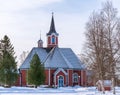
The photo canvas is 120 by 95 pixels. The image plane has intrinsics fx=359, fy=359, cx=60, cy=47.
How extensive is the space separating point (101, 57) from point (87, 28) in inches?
184

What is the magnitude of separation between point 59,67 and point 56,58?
2.31 metres

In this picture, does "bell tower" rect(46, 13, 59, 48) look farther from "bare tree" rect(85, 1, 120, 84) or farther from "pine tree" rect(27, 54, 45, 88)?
"bare tree" rect(85, 1, 120, 84)

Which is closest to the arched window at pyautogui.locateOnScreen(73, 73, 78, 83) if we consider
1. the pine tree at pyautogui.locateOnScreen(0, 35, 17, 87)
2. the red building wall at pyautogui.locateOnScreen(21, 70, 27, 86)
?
the red building wall at pyautogui.locateOnScreen(21, 70, 27, 86)

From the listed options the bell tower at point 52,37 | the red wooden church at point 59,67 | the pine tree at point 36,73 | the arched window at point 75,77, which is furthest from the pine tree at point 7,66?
the bell tower at point 52,37

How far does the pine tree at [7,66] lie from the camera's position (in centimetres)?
6159

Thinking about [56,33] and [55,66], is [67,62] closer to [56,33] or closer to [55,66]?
[55,66]

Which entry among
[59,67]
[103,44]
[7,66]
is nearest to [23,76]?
[59,67]

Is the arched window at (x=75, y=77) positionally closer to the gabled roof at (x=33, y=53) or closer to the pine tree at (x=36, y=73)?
the gabled roof at (x=33, y=53)

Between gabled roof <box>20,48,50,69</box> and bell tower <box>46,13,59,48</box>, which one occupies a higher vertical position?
bell tower <box>46,13,59,48</box>

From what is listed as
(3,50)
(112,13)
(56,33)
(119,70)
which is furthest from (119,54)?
(56,33)

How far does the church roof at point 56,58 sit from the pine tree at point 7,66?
1335 cm

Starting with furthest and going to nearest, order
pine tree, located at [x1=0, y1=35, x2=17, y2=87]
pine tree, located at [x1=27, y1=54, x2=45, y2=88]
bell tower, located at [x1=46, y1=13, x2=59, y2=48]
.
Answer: bell tower, located at [x1=46, y1=13, x2=59, y2=48] < pine tree, located at [x1=27, y1=54, x2=45, y2=88] < pine tree, located at [x1=0, y1=35, x2=17, y2=87]

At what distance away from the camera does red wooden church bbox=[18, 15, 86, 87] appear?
249 ft

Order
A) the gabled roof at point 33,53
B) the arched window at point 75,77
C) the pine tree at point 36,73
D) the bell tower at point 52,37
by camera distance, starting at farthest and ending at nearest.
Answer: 1. the bell tower at point 52,37
2. the arched window at point 75,77
3. the gabled roof at point 33,53
4. the pine tree at point 36,73
